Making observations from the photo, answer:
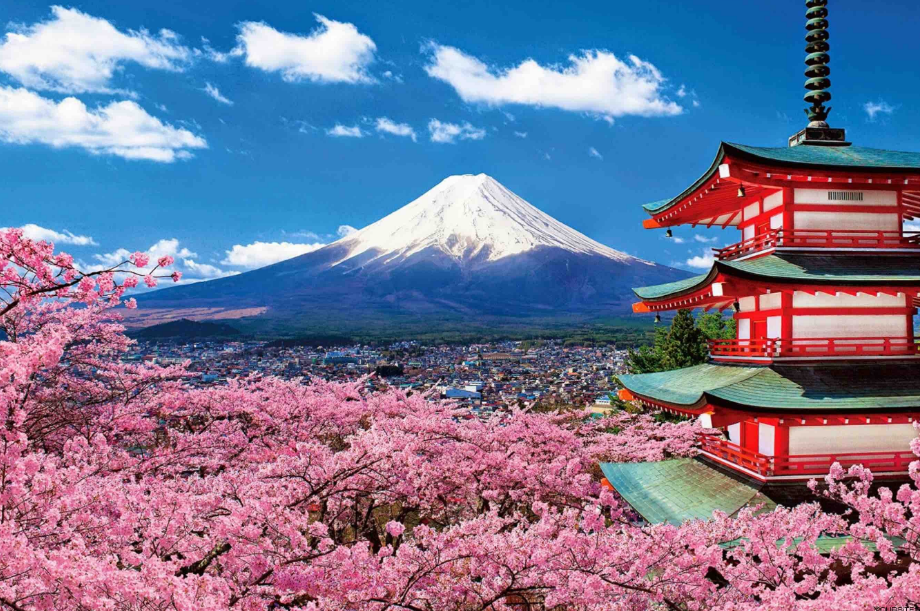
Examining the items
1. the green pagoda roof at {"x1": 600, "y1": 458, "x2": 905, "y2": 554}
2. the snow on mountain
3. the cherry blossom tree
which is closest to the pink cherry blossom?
the cherry blossom tree

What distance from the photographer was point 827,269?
759cm

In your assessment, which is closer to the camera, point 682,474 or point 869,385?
point 869,385

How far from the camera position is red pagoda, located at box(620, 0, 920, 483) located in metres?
7.16

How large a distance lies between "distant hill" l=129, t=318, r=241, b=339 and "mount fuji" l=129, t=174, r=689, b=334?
20.5m

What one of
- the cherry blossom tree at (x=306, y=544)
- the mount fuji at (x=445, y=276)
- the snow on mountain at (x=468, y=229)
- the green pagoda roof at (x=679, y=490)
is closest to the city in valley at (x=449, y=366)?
the green pagoda roof at (x=679, y=490)

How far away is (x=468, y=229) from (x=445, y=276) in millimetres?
19858

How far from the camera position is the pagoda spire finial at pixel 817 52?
8867mm

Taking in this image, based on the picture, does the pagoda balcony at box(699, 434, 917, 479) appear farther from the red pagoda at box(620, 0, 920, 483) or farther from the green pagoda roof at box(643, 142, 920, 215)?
the green pagoda roof at box(643, 142, 920, 215)

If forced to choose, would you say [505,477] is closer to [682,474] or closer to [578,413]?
[682,474]

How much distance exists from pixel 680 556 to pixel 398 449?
3.05 m

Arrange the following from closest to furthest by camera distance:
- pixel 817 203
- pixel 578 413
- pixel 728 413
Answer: pixel 728 413 < pixel 817 203 < pixel 578 413

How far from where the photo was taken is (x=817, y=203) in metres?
8.07

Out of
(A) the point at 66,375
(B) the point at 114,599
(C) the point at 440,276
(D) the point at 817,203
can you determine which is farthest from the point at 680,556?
(C) the point at 440,276

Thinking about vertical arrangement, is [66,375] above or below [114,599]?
above
